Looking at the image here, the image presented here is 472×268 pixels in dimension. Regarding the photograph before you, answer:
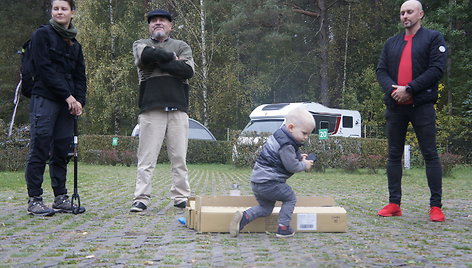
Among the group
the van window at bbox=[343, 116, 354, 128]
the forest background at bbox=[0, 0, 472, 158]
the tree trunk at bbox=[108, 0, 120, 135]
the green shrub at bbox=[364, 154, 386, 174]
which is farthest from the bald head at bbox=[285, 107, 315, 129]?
the tree trunk at bbox=[108, 0, 120, 135]

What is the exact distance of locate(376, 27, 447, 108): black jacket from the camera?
5.97 metres

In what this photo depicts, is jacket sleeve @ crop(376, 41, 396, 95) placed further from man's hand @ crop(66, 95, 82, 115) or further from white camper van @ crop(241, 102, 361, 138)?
white camper van @ crop(241, 102, 361, 138)

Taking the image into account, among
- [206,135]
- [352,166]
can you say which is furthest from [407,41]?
[206,135]

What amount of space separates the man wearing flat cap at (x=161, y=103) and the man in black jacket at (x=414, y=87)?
214 centimetres

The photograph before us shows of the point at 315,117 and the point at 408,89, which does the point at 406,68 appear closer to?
the point at 408,89

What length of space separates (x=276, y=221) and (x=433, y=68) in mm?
2299

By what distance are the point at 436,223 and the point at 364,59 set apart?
37.7 meters

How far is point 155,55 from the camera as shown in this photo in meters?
6.28

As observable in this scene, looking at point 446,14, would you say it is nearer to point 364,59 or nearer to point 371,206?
point 364,59

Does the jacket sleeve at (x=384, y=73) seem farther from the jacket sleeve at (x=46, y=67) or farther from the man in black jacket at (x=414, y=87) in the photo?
the jacket sleeve at (x=46, y=67)

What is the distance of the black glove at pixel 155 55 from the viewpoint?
20.6 ft

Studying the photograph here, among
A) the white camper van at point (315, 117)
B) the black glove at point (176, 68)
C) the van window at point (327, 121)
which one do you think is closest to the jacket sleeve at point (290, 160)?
the black glove at point (176, 68)

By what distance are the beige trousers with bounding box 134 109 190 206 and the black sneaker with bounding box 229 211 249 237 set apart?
73.0 inches

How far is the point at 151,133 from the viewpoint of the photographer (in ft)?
21.7
